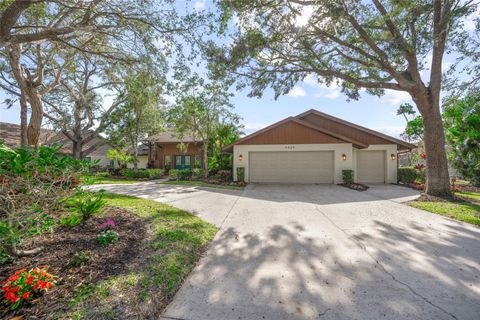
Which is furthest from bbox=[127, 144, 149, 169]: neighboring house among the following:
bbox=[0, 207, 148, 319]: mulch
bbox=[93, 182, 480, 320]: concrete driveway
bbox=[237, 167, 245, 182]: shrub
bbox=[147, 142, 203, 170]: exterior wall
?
bbox=[93, 182, 480, 320]: concrete driveway

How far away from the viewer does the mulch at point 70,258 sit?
1957 millimetres

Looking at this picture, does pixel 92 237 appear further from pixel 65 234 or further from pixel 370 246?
pixel 370 246

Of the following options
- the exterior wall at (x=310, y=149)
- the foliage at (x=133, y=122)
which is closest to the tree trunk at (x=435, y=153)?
the exterior wall at (x=310, y=149)

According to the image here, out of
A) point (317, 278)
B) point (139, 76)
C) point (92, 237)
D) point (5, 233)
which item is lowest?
point (317, 278)

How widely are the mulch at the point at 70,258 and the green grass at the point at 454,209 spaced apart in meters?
7.94

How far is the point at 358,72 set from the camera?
10188 mm

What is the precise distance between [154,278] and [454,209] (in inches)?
339

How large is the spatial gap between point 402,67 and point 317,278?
1122 centimetres

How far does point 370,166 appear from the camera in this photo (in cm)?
1355

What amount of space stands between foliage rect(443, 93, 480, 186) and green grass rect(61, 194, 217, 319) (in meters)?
13.0

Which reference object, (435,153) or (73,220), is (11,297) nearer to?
(73,220)

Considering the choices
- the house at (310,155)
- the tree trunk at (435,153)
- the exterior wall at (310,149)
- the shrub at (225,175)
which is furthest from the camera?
the shrub at (225,175)

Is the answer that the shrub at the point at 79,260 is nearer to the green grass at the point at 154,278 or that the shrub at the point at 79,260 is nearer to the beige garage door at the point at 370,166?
the green grass at the point at 154,278

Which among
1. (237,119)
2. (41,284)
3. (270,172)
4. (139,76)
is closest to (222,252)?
(41,284)
